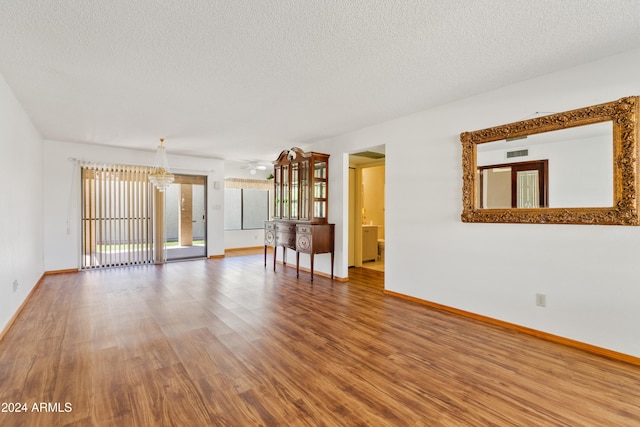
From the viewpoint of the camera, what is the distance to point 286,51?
2.37 m

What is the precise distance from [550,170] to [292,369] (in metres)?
2.80

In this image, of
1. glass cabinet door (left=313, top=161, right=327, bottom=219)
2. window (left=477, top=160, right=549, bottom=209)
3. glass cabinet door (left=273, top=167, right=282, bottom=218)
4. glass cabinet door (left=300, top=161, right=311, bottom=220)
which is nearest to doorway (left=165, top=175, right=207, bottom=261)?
glass cabinet door (left=273, top=167, right=282, bottom=218)

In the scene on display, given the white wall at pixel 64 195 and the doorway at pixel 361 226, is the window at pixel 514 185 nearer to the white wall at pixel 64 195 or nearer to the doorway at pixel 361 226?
the doorway at pixel 361 226

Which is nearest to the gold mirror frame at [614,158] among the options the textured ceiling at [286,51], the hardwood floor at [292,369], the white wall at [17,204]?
the textured ceiling at [286,51]

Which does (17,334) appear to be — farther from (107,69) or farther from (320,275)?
(320,275)

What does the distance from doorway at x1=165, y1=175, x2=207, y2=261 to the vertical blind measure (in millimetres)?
864

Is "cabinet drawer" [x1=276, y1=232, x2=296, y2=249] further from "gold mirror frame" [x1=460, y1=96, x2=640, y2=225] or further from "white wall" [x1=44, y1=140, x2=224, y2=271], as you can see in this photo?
"gold mirror frame" [x1=460, y1=96, x2=640, y2=225]

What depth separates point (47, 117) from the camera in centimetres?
404

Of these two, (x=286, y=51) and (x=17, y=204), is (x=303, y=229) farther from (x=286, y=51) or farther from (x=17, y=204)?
(x=17, y=204)

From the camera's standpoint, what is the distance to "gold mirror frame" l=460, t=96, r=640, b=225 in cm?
230

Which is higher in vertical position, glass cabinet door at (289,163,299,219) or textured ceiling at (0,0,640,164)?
textured ceiling at (0,0,640,164)

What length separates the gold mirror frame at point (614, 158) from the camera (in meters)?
2.30

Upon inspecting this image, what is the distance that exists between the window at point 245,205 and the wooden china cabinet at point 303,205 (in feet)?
10.5

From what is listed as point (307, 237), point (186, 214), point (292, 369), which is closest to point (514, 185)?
point (292, 369)
